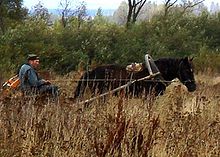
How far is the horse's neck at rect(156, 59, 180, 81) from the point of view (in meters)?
11.1

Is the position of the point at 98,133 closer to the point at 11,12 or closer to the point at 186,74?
the point at 186,74

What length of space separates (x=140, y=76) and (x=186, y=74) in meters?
1.22

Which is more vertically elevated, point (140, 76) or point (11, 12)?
point (11, 12)

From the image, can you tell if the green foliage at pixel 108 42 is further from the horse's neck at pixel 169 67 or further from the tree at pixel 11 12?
the horse's neck at pixel 169 67

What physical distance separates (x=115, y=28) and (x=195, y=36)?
15.1ft

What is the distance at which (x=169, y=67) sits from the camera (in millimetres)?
11164

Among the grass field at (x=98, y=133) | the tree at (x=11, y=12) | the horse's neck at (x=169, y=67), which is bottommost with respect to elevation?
the grass field at (x=98, y=133)

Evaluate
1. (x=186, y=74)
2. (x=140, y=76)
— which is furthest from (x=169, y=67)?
(x=140, y=76)

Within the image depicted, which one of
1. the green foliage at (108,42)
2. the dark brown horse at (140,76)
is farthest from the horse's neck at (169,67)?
the green foliage at (108,42)

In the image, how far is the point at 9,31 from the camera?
23391 mm

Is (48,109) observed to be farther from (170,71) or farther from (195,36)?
(195,36)

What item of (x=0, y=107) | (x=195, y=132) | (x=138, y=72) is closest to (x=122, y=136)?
(x=195, y=132)

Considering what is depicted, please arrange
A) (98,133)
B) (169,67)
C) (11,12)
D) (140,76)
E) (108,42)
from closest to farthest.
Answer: (98,133) → (140,76) → (169,67) → (108,42) → (11,12)

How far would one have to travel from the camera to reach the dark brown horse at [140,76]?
10.4m
